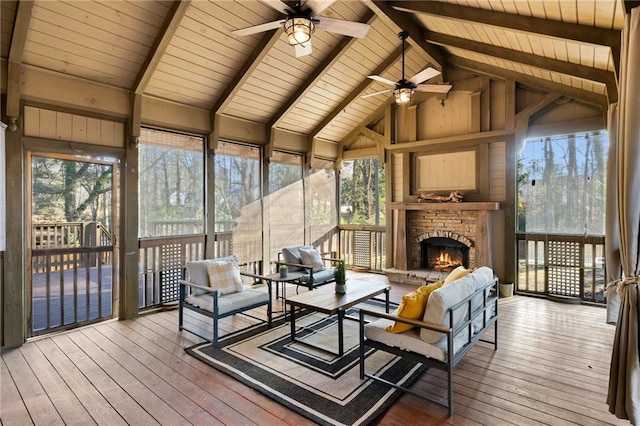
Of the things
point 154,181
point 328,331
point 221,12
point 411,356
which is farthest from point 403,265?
point 221,12

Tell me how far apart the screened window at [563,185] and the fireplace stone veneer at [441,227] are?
620 mm

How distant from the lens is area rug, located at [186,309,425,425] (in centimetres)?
263

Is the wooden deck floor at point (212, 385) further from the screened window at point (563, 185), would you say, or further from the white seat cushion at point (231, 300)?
the screened window at point (563, 185)

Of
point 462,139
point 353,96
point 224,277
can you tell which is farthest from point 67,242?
point 462,139

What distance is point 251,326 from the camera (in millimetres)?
4426

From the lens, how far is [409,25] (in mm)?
5027

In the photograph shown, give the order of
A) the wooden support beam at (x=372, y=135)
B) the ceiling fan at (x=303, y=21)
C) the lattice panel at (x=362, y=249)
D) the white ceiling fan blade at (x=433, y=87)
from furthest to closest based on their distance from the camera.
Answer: the lattice panel at (x=362, y=249)
the wooden support beam at (x=372, y=135)
the white ceiling fan blade at (x=433, y=87)
the ceiling fan at (x=303, y=21)

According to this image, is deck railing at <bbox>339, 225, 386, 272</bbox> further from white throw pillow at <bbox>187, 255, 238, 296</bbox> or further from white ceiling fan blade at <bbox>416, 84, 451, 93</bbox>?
white throw pillow at <bbox>187, 255, 238, 296</bbox>

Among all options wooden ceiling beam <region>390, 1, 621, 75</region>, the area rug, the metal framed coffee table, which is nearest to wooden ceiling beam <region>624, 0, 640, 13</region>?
wooden ceiling beam <region>390, 1, 621, 75</region>

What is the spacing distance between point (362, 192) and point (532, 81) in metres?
3.96

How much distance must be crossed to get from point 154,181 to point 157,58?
175 centimetres

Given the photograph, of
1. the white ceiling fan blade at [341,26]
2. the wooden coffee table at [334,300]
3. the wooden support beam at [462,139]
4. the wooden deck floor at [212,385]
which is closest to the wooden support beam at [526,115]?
the wooden support beam at [462,139]

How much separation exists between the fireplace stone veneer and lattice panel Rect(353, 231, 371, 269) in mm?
951

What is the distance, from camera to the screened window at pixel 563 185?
A: 5.25 meters
